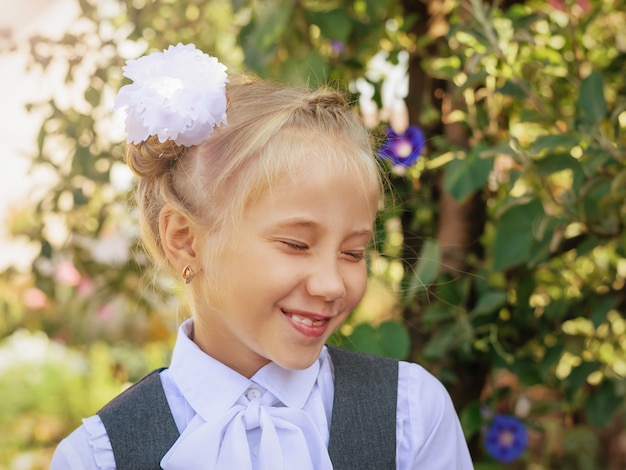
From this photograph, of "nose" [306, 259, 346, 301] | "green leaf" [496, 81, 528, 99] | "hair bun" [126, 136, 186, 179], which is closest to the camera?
"nose" [306, 259, 346, 301]

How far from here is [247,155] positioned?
0.99 m

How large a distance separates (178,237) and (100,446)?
0.25 m

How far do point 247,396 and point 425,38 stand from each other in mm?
821

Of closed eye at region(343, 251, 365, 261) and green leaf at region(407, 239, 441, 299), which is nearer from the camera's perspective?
closed eye at region(343, 251, 365, 261)

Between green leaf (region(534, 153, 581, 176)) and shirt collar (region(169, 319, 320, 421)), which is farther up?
green leaf (region(534, 153, 581, 176))

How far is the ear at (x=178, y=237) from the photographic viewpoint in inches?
40.7

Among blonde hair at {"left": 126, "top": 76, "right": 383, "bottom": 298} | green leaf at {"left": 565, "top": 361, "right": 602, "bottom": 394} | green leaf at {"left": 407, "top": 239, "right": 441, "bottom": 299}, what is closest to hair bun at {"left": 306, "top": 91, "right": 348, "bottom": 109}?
blonde hair at {"left": 126, "top": 76, "right": 383, "bottom": 298}

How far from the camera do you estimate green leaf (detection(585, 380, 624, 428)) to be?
145cm

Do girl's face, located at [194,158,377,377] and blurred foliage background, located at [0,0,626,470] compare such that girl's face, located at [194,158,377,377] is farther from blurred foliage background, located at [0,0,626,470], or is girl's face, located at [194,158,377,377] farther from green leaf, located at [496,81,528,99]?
green leaf, located at [496,81,528,99]

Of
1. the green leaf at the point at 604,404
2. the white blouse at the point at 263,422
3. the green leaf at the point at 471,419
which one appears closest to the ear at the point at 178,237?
the white blouse at the point at 263,422

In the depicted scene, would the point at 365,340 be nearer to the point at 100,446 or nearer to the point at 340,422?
the point at 340,422

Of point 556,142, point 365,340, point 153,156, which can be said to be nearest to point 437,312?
point 365,340

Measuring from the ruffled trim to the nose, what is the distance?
0.28 metres

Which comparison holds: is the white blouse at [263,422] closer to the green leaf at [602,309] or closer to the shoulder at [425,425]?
the shoulder at [425,425]
